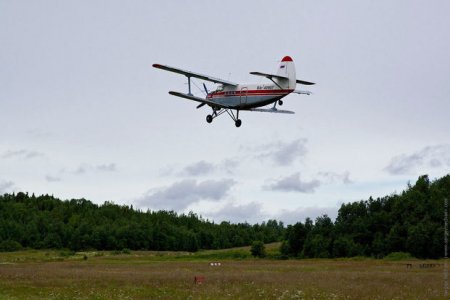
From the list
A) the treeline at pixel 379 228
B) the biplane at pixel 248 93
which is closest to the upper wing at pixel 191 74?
the biplane at pixel 248 93

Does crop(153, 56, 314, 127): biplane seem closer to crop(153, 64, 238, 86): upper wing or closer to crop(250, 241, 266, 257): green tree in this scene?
crop(153, 64, 238, 86): upper wing

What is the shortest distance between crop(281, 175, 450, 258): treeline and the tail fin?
60332mm

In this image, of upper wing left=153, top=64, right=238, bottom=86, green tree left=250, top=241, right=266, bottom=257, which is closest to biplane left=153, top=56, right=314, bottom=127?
upper wing left=153, top=64, right=238, bottom=86

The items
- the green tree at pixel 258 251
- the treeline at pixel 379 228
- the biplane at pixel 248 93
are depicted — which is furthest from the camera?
the green tree at pixel 258 251

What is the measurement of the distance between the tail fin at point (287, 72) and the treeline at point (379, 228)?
6033cm

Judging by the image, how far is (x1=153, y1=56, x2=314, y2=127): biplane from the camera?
156ft

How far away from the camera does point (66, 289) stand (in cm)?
4031

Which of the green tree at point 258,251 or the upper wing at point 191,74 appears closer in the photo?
the upper wing at point 191,74

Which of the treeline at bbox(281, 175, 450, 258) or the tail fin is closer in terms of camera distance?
the tail fin

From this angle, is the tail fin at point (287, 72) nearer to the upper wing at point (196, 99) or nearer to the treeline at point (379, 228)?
the upper wing at point (196, 99)

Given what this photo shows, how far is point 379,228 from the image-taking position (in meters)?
118

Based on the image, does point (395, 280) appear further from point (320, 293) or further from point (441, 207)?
point (441, 207)

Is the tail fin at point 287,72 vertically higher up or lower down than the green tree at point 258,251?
higher up

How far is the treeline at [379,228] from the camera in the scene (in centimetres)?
10494
